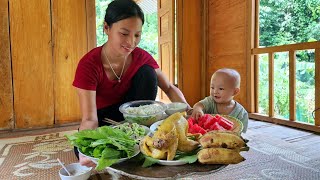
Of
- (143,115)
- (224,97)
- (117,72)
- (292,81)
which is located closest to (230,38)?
(292,81)

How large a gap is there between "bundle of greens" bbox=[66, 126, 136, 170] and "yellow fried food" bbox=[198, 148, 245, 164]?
219 millimetres

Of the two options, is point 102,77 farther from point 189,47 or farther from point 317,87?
point 189,47

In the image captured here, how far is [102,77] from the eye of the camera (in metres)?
1.46

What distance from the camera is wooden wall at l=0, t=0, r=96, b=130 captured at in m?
2.68

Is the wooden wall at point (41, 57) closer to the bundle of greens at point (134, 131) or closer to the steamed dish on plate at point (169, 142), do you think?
the bundle of greens at point (134, 131)

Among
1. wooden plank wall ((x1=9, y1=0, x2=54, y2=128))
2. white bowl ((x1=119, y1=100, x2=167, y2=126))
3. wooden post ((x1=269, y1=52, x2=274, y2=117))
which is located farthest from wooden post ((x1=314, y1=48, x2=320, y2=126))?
wooden plank wall ((x1=9, y1=0, x2=54, y2=128))

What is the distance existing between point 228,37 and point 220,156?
296 cm

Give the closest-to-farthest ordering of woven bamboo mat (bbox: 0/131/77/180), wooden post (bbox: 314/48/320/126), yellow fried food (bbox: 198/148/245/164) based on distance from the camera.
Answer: yellow fried food (bbox: 198/148/245/164) → woven bamboo mat (bbox: 0/131/77/180) → wooden post (bbox: 314/48/320/126)

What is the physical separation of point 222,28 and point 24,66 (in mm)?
2506

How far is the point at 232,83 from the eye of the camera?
155 centimetres

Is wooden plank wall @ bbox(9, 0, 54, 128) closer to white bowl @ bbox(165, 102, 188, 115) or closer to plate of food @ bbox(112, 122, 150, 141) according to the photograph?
white bowl @ bbox(165, 102, 188, 115)

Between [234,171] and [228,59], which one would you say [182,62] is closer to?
[228,59]

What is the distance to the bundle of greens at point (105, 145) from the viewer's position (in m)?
0.73

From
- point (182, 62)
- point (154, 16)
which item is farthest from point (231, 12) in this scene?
point (154, 16)
